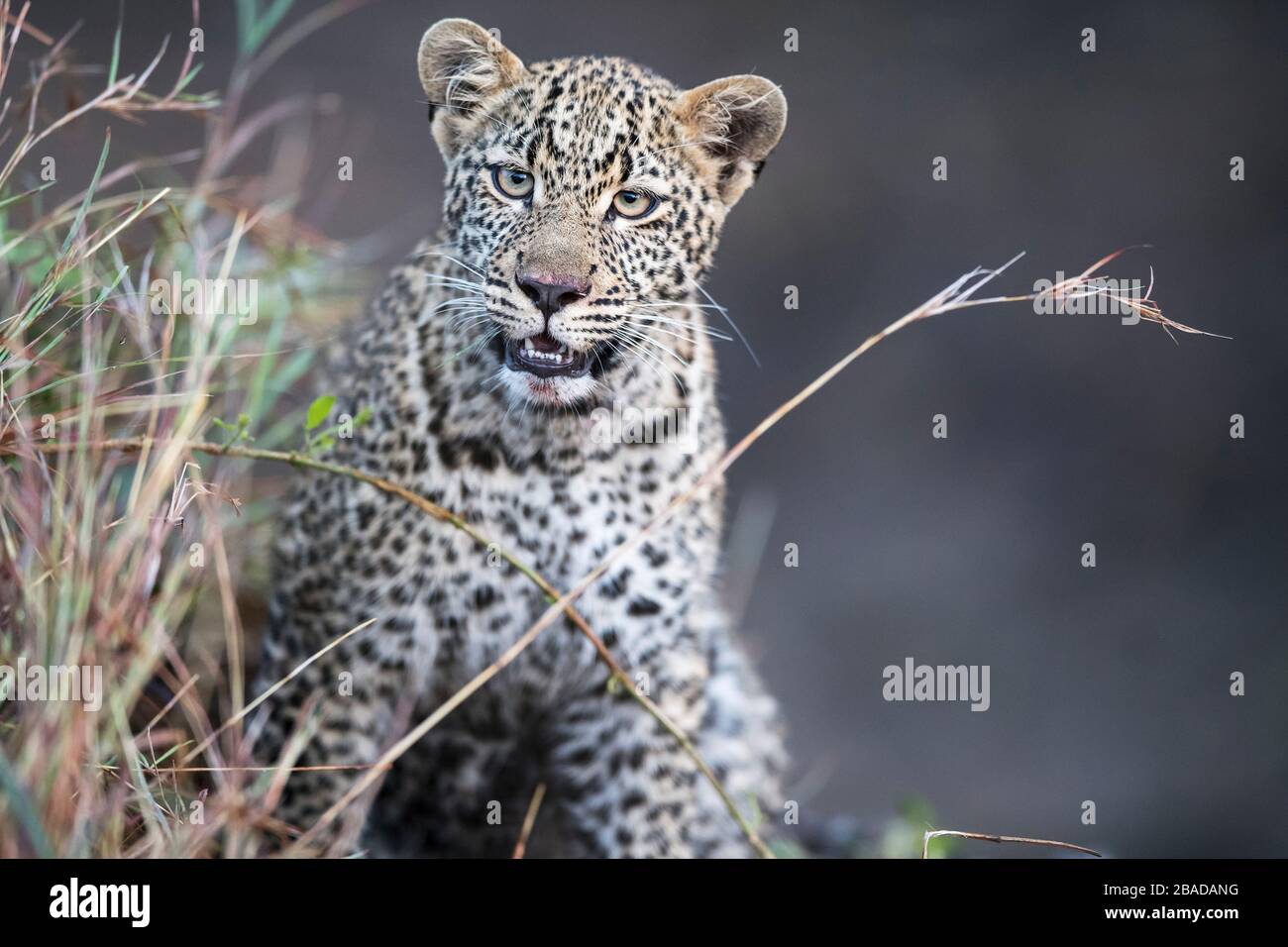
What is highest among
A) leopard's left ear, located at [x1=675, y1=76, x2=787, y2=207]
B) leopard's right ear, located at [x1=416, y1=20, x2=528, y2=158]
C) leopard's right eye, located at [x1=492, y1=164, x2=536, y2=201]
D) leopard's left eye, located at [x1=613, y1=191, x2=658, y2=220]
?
leopard's right ear, located at [x1=416, y1=20, x2=528, y2=158]

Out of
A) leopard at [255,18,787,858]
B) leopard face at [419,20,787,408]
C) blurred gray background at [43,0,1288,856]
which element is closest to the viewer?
leopard face at [419,20,787,408]

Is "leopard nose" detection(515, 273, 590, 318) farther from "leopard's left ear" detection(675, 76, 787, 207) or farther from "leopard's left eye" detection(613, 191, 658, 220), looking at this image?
"leopard's left ear" detection(675, 76, 787, 207)

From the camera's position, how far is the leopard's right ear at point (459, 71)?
12.4 feet

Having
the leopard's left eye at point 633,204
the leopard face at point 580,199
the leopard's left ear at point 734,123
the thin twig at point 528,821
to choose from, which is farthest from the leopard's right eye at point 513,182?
the thin twig at point 528,821

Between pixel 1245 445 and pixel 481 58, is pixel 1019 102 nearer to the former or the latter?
pixel 1245 445

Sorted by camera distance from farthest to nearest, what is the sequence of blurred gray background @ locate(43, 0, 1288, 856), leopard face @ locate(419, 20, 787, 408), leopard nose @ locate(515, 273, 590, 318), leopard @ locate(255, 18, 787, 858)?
blurred gray background @ locate(43, 0, 1288, 856) < leopard @ locate(255, 18, 787, 858) < leopard face @ locate(419, 20, 787, 408) < leopard nose @ locate(515, 273, 590, 318)

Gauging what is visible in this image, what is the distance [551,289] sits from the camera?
3369 millimetres

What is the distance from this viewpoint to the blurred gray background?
6.92 metres

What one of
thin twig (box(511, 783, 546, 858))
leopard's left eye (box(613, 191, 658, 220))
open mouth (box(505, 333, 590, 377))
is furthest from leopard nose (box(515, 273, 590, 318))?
thin twig (box(511, 783, 546, 858))

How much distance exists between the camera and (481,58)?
3793 mm

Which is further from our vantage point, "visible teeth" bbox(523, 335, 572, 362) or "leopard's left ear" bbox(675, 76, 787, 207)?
"leopard's left ear" bbox(675, 76, 787, 207)

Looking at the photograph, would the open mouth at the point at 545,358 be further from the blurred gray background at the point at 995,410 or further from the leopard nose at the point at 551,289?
the blurred gray background at the point at 995,410

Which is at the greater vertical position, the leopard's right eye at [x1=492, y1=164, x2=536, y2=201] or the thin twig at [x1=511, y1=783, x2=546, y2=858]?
the leopard's right eye at [x1=492, y1=164, x2=536, y2=201]
